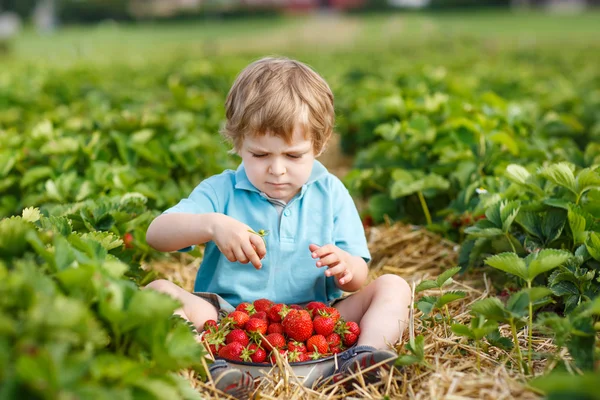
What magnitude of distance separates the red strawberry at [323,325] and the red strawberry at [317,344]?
23 millimetres

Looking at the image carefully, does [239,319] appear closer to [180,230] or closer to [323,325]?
[323,325]

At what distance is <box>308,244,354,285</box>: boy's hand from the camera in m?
2.32

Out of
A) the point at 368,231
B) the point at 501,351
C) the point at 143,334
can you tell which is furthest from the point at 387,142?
the point at 143,334

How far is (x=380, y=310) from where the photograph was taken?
239cm

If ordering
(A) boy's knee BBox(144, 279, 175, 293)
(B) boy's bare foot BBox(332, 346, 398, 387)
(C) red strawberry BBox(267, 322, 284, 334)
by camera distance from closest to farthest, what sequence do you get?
(B) boy's bare foot BBox(332, 346, 398, 387), (C) red strawberry BBox(267, 322, 284, 334), (A) boy's knee BBox(144, 279, 175, 293)

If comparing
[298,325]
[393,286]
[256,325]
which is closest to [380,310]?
[393,286]

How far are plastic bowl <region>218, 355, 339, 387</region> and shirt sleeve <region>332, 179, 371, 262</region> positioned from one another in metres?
0.57

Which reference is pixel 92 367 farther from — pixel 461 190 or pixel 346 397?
pixel 461 190

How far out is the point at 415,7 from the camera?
45.0m

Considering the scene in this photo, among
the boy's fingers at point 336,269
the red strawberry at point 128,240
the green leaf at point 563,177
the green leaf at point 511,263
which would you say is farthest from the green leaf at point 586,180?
the red strawberry at point 128,240

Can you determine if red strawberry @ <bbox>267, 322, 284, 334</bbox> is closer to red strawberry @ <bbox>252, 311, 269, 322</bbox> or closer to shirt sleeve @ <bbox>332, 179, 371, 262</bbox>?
red strawberry @ <bbox>252, 311, 269, 322</bbox>

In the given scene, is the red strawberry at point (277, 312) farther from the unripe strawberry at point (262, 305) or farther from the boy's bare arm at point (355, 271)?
the boy's bare arm at point (355, 271)

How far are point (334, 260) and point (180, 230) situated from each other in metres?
0.59

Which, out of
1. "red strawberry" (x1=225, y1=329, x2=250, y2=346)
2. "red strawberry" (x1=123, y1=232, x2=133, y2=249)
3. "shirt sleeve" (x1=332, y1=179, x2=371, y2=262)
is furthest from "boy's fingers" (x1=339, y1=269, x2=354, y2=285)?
"red strawberry" (x1=123, y1=232, x2=133, y2=249)
